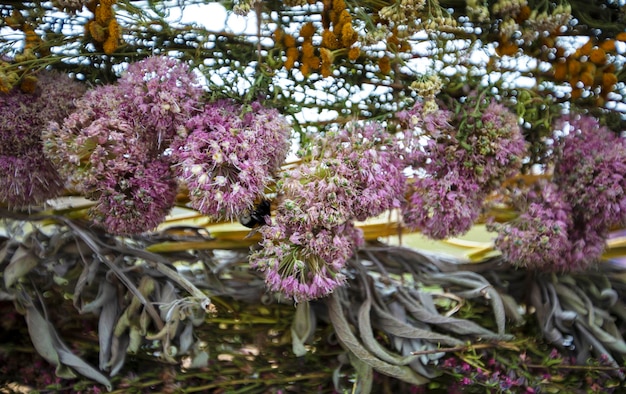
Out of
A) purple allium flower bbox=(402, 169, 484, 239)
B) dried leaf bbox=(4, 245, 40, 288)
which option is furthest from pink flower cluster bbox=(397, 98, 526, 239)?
dried leaf bbox=(4, 245, 40, 288)

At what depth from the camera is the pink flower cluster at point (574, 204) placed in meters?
0.69

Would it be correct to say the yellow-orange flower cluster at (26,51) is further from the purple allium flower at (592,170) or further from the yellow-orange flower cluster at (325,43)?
the purple allium flower at (592,170)

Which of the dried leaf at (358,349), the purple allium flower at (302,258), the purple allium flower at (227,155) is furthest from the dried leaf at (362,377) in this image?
the purple allium flower at (227,155)

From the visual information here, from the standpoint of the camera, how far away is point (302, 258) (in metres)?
0.63

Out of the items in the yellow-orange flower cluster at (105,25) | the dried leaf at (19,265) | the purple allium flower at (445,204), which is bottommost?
the dried leaf at (19,265)

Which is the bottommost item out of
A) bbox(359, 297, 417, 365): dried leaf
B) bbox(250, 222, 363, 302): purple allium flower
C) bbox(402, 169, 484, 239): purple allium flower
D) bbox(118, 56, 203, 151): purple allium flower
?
bbox(359, 297, 417, 365): dried leaf

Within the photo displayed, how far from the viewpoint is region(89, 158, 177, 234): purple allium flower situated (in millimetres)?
621

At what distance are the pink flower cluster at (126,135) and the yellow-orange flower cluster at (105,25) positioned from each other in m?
0.04

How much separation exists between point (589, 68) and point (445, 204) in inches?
8.8

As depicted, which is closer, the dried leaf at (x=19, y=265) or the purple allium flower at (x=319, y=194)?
the purple allium flower at (x=319, y=194)

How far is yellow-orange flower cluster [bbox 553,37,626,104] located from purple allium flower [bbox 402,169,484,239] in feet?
0.55

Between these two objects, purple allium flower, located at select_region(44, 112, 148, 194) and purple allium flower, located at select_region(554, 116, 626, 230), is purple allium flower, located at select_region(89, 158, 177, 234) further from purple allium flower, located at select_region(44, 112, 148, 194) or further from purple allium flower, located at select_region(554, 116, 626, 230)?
purple allium flower, located at select_region(554, 116, 626, 230)

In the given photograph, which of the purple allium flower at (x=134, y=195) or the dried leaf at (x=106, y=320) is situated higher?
the purple allium flower at (x=134, y=195)

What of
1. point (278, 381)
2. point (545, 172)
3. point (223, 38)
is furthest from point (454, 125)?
point (278, 381)
